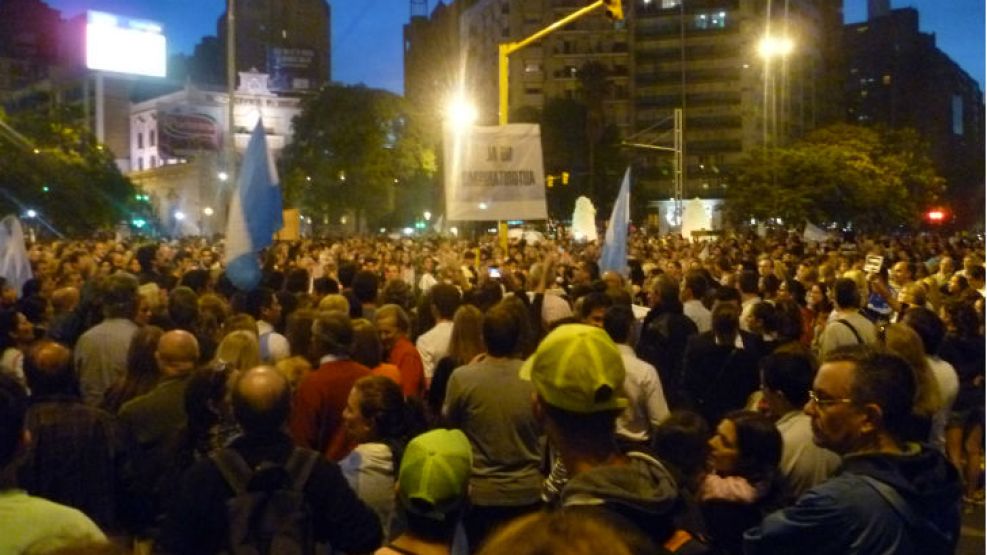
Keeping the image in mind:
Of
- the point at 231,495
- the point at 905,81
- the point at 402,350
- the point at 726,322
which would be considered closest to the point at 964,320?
the point at 726,322

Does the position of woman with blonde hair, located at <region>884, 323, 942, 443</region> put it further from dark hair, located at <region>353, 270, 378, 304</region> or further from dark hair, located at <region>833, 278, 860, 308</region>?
dark hair, located at <region>353, 270, 378, 304</region>

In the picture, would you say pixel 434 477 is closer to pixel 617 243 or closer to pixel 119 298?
pixel 119 298

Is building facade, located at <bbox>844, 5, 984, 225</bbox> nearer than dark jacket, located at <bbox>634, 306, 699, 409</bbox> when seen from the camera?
No

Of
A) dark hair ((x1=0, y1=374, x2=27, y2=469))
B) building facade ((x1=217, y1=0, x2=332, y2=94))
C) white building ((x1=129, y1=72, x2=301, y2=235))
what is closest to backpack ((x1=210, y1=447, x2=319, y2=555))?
dark hair ((x1=0, y1=374, x2=27, y2=469))

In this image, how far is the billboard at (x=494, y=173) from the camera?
12352 millimetres

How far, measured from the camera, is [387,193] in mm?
57094

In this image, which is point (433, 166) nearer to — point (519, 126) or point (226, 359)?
point (519, 126)

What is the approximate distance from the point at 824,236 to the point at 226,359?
2718 centimetres

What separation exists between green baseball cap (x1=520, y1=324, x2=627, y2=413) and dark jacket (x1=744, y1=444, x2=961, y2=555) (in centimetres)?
59

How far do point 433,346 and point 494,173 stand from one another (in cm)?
538

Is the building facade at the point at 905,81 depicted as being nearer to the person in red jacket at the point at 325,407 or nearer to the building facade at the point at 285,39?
the building facade at the point at 285,39

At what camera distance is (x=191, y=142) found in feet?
305

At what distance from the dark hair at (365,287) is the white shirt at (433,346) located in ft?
5.30

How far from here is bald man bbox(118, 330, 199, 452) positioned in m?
4.88
